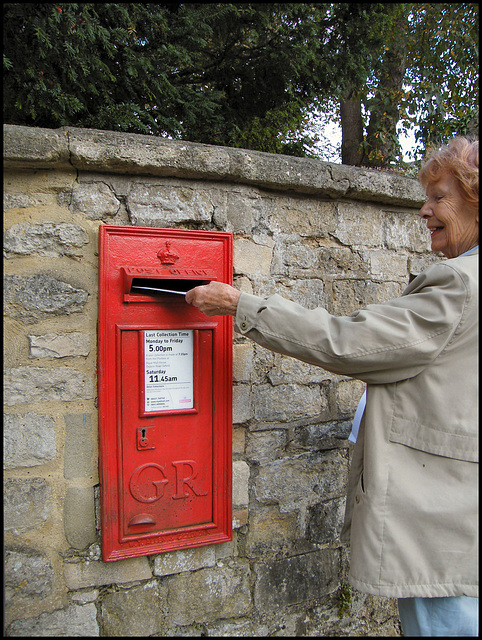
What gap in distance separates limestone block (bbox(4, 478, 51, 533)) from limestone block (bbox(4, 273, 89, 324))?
0.62 m

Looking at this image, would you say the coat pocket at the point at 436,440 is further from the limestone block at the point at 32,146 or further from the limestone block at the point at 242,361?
the limestone block at the point at 32,146

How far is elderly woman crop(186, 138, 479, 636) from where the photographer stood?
4.69 ft

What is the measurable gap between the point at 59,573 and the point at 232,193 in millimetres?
1720

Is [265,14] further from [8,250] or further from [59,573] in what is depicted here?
[59,573]

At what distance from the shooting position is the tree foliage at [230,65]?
2785mm

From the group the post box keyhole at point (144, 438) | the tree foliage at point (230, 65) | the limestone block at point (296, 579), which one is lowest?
the limestone block at point (296, 579)

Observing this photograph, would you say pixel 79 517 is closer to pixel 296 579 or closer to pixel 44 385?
pixel 44 385

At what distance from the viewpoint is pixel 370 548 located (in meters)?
1.47

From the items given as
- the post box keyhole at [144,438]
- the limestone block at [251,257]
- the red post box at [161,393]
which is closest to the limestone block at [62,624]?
the red post box at [161,393]

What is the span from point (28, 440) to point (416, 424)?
1.41 m

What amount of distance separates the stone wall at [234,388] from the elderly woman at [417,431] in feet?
2.25

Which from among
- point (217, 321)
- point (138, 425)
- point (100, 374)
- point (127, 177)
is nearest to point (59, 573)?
point (138, 425)

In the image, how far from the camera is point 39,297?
1796mm

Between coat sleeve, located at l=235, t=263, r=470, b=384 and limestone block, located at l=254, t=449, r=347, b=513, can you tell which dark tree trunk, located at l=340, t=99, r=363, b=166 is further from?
coat sleeve, located at l=235, t=263, r=470, b=384
